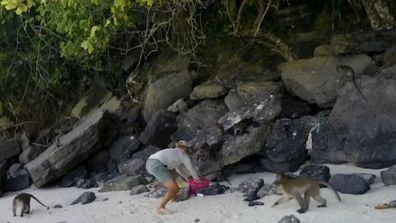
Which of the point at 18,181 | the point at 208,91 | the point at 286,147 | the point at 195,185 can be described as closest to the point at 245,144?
the point at 286,147

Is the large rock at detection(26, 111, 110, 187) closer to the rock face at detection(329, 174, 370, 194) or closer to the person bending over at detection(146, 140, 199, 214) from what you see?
the person bending over at detection(146, 140, 199, 214)

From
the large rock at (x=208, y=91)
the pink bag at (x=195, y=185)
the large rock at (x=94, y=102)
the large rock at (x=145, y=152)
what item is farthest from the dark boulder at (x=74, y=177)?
the pink bag at (x=195, y=185)

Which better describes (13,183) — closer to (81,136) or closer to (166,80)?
(81,136)

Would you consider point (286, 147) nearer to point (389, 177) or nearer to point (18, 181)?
point (389, 177)

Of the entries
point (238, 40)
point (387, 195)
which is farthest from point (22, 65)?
point (387, 195)

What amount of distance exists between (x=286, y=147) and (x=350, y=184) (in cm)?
185

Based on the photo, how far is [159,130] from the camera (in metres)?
11.2

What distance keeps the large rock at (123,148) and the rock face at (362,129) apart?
3.96 metres

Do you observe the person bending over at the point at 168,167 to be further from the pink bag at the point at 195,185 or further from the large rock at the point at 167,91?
the large rock at the point at 167,91

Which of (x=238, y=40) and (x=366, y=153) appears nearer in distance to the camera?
(x=366, y=153)

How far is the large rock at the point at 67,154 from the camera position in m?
10.8

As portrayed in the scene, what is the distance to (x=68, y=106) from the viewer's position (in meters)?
14.7

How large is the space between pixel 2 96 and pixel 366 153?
9.70m

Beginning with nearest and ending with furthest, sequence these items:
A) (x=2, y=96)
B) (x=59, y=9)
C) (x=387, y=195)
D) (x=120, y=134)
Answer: (x=387, y=195)
(x=59, y=9)
(x=120, y=134)
(x=2, y=96)
